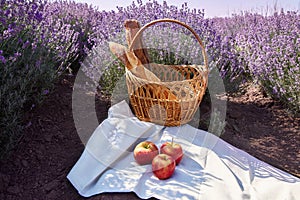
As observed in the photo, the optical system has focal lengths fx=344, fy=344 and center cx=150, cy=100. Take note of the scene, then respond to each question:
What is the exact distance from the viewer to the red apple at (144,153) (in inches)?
91.4

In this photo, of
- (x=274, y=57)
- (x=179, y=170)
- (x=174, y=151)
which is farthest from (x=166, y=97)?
(x=274, y=57)

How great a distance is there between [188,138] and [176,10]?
5.21ft

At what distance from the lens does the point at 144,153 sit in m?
2.32

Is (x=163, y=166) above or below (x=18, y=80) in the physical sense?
below

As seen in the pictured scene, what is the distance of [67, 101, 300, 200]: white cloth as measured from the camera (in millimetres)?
2146

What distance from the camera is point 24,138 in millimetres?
2631

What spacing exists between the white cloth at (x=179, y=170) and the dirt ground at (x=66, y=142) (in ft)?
0.40

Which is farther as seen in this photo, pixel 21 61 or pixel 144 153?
pixel 21 61

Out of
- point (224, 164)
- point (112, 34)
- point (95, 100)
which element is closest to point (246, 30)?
point (112, 34)

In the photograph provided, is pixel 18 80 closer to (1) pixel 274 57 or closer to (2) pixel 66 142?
(2) pixel 66 142

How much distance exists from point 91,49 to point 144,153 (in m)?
1.78

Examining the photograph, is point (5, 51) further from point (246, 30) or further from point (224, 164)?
point (246, 30)

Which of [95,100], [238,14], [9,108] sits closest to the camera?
[9,108]

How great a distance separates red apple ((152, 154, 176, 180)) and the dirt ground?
0.77 feet
